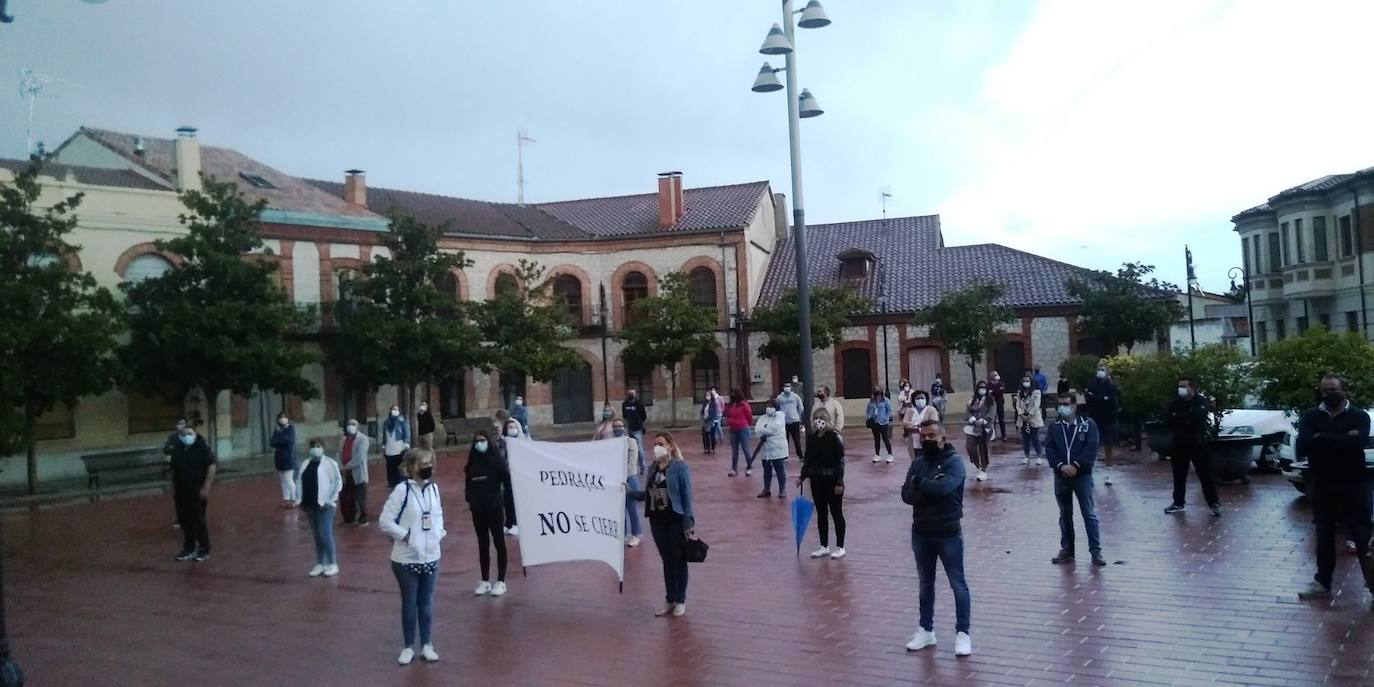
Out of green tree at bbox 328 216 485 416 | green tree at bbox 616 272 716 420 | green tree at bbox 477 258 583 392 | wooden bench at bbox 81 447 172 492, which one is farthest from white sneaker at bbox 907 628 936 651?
green tree at bbox 616 272 716 420

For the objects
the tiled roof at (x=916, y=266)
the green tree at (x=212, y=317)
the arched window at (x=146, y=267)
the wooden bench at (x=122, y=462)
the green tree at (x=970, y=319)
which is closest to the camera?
the wooden bench at (x=122, y=462)

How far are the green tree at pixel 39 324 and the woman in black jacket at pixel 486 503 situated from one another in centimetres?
1456

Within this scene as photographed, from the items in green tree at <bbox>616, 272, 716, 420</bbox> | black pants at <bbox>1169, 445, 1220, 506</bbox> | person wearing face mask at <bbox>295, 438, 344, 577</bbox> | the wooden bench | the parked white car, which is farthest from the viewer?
green tree at <bbox>616, 272, 716, 420</bbox>

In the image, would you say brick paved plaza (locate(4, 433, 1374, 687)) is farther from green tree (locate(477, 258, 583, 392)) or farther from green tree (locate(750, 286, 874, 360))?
green tree (locate(750, 286, 874, 360))

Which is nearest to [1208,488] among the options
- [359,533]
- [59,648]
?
[359,533]

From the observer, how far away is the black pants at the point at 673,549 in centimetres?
928

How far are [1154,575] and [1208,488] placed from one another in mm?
3591

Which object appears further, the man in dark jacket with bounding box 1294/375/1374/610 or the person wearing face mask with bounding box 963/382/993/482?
the person wearing face mask with bounding box 963/382/993/482

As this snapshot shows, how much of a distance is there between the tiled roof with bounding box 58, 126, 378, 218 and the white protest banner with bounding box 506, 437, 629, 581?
2534 cm

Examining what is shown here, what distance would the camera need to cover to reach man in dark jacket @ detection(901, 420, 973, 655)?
775 cm

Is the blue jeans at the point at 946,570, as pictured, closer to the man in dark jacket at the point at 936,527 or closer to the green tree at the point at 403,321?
the man in dark jacket at the point at 936,527

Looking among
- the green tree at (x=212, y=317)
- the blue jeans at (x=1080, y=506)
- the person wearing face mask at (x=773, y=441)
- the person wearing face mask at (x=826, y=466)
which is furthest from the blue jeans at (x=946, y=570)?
the green tree at (x=212, y=317)

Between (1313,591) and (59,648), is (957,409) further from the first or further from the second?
(59,648)

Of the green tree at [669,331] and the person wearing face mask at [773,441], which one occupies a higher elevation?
the green tree at [669,331]
